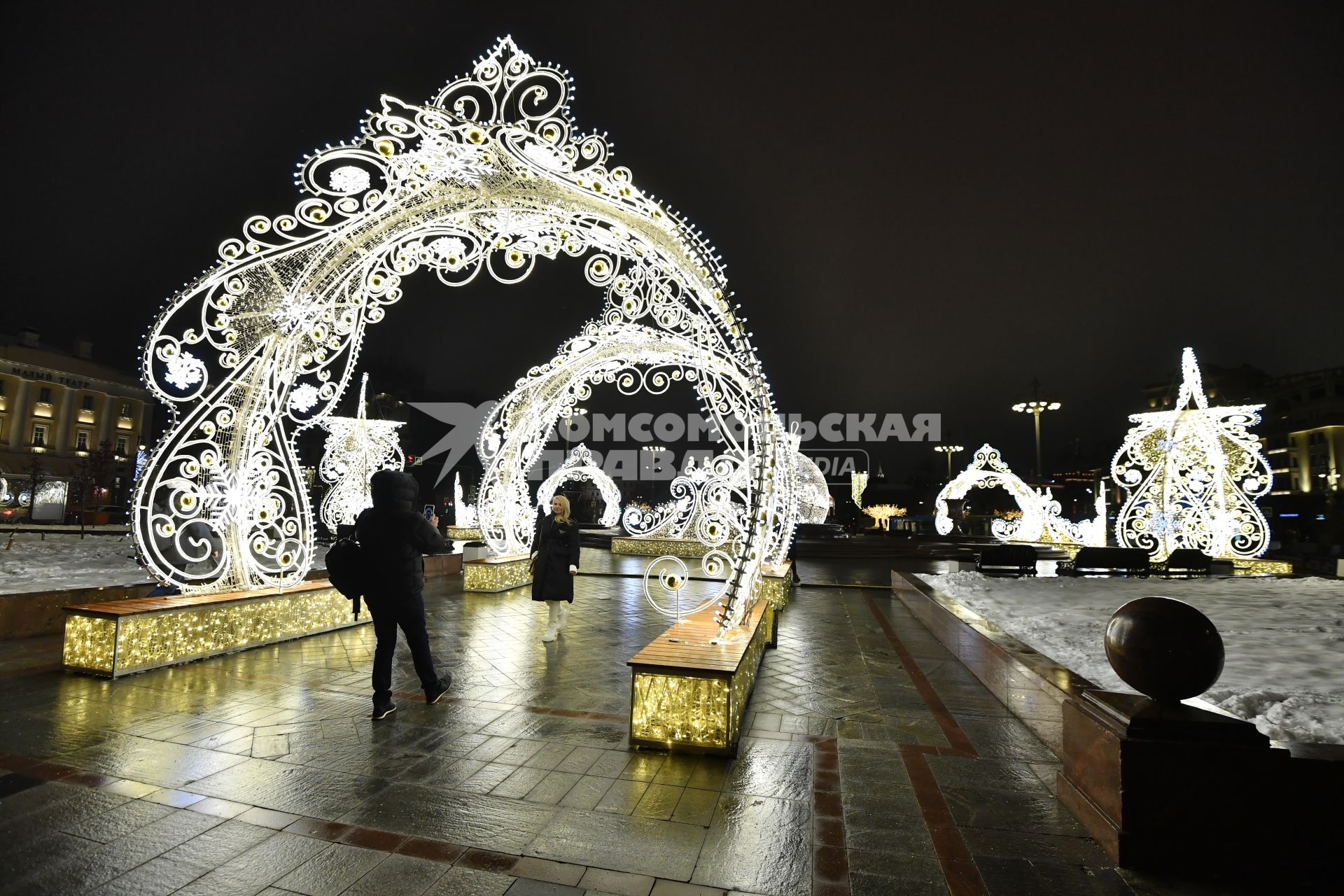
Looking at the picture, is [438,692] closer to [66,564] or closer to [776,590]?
[776,590]

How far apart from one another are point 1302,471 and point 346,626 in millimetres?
59049

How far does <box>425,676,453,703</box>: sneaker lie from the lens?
172 inches

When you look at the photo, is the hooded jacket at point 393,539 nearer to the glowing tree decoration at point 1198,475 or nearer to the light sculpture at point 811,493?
the glowing tree decoration at point 1198,475

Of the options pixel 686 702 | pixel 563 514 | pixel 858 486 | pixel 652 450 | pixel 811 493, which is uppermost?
pixel 652 450

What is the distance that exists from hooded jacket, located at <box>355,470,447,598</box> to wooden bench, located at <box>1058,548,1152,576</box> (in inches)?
469

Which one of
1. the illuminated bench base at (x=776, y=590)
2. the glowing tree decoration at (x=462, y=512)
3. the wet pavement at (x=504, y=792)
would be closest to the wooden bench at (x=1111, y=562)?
the illuminated bench base at (x=776, y=590)

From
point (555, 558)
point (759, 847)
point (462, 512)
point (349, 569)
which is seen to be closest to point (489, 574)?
point (555, 558)

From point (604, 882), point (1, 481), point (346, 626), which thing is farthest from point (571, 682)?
point (1, 481)

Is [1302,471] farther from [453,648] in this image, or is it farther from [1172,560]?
[453,648]

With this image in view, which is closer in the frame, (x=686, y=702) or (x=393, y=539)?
(x=686, y=702)

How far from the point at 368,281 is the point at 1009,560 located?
38.0 feet

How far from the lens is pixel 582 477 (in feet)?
62.6

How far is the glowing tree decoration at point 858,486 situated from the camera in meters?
33.8

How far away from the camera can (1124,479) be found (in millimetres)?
13141
